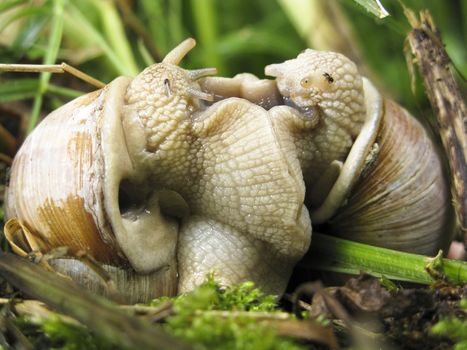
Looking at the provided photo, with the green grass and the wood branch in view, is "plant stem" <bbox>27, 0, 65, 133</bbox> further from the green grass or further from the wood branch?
the wood branch

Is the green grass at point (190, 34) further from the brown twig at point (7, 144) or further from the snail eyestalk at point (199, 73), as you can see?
the snail eyestalk at point (199, 73)

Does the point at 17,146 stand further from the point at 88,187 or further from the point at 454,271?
the point at 454,271

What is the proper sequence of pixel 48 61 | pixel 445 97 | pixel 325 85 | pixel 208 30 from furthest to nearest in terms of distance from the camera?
pixel 208 30 → pixel 48 61 → pixel 445 97 → pixel 325 85

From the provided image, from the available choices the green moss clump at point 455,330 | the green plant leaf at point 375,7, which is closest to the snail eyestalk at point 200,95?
the green plant leaf at point 375,7

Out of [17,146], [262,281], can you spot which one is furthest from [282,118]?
[17,146]

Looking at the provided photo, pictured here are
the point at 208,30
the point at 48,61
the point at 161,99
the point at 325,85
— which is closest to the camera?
the point at 161,99

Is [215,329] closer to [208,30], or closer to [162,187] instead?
[162,187]

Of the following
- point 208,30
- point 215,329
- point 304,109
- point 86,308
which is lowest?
point 215,329

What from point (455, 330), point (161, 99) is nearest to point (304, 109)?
point (161, 99)
